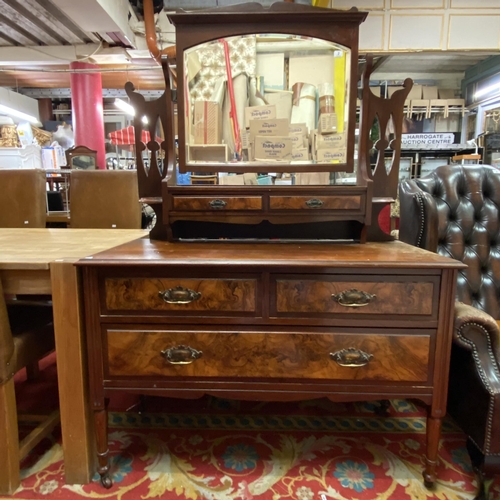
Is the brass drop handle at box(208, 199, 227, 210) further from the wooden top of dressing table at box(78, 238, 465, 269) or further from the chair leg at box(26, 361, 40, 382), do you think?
the chair leg at box(26, 361, 40, 382)

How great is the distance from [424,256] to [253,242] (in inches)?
24.5

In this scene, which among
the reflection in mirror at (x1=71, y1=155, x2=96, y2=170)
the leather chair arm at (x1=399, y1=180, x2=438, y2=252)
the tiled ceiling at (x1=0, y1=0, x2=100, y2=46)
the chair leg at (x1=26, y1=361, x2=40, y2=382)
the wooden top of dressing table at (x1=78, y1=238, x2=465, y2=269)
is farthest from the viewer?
the reflection in mirror at (x1=71, y1=155, x2=96, y2=170)

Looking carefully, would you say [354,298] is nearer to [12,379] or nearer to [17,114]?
[12,379]

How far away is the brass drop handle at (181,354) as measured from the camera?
114 cm

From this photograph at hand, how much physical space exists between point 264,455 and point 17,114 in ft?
28.1

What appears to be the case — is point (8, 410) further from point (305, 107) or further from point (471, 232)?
point (471, 232)

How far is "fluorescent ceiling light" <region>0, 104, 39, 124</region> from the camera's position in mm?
6934

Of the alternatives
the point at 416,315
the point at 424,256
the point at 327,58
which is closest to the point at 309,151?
the point at 327,58

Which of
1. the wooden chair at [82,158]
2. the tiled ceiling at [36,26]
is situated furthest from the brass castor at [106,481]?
the tiled ceiling at [36,26]

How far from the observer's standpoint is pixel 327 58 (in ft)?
4.69

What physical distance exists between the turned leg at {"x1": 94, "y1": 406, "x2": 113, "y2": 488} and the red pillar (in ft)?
15.4

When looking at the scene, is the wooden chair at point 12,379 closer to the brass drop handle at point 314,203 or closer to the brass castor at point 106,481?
the brass castor at point 106,481

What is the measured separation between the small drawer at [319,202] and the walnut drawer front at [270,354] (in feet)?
1.63

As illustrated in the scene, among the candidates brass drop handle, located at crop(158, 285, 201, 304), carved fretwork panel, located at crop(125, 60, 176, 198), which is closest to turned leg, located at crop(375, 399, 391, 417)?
brass drop handle, located at crop(158, 285, 201, 304)
